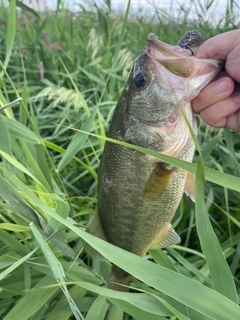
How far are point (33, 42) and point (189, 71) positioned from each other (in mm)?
2030

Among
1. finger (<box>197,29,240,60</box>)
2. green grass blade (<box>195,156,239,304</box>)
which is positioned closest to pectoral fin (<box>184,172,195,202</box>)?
finger (<box>197,29,240,60</box>)

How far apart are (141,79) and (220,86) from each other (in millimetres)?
219

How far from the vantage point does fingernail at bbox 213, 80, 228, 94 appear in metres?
1.04

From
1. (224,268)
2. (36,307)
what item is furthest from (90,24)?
(224,268)

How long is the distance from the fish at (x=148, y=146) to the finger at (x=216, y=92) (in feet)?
0.11

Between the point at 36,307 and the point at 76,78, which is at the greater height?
the point at 76,78

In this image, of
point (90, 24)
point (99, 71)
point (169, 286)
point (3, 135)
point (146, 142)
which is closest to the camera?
point (169, 286)

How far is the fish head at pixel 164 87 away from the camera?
0.99 m

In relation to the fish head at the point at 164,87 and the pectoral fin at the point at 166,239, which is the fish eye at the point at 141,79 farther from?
the pectoral fin at the point at 166,239

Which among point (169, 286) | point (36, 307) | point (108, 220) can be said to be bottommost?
point (36, 307)

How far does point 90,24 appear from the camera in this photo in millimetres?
3402

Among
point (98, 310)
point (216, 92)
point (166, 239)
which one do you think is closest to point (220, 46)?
point (216, 92)

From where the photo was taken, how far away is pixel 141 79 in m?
1.05

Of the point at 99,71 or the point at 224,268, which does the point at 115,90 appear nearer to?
the point at 99,71
